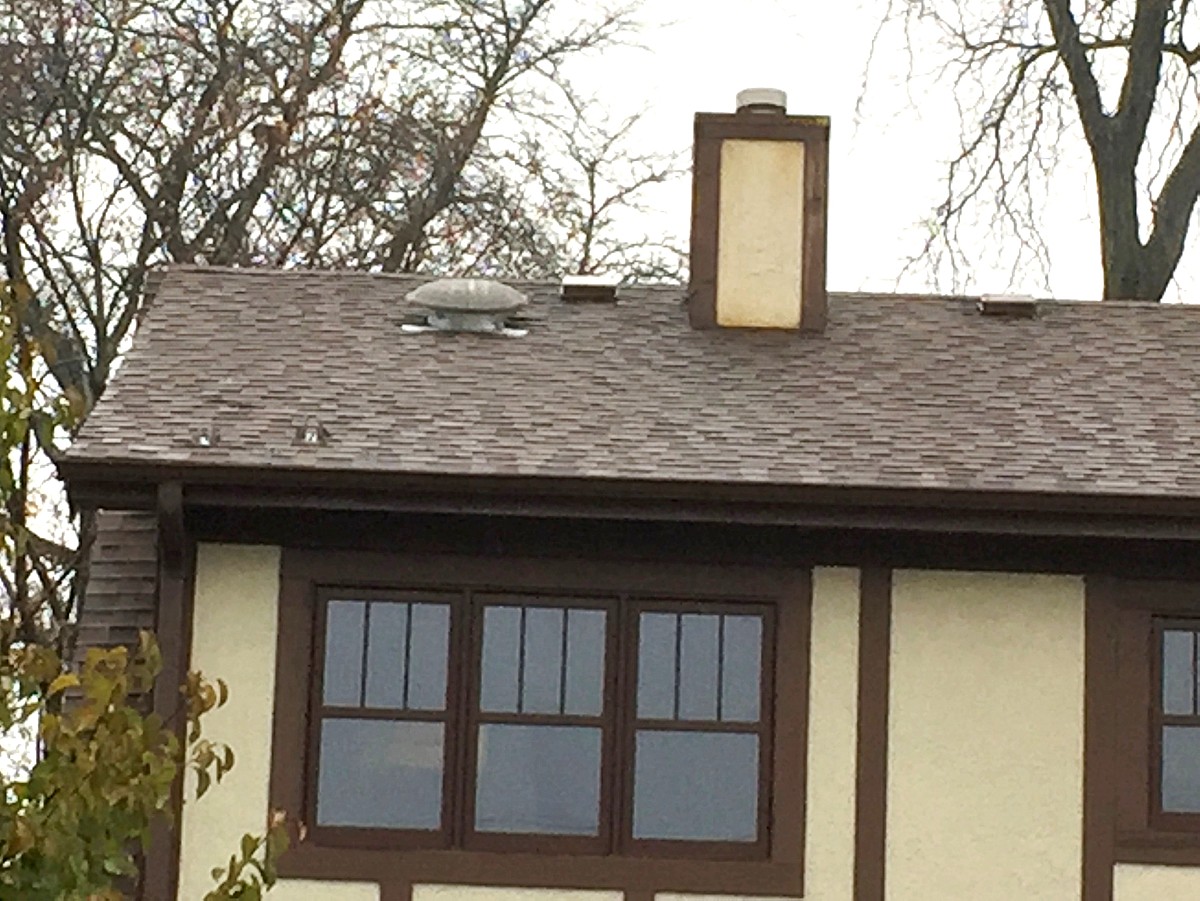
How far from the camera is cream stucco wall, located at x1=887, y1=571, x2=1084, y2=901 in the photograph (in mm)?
10422

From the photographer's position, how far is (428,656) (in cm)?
1056

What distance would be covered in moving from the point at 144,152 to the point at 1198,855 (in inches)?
557

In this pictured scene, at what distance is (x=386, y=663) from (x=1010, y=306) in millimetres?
4509

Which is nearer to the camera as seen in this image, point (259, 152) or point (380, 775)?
point (380, 775)

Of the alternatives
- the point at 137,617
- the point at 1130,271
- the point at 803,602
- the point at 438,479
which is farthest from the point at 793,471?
the point at 1130,271

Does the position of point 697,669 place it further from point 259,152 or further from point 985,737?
point 259,152

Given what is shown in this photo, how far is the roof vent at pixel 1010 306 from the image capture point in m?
13.2

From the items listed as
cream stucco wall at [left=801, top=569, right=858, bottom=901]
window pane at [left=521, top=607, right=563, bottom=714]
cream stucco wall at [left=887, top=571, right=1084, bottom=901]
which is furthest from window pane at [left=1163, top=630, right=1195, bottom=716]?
window pane at [left=521, top=607, right=563, bottom=714]

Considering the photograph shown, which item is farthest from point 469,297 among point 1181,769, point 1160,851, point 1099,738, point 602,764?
point 1160,851

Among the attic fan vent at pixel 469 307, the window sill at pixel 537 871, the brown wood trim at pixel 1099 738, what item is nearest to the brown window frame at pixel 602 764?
the window sill at pixel 537 871

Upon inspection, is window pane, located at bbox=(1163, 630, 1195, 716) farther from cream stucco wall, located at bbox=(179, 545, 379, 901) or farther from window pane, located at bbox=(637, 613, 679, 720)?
cream stucco wall, located at bbox=(179, 545, 379, 901)

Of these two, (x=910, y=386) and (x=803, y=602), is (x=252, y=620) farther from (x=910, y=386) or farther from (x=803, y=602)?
(x=910, y=386)

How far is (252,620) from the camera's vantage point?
10.5 m

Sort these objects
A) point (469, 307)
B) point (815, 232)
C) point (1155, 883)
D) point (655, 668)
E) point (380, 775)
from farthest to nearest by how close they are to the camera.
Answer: point (815, 232)
point (469, 307)
point (655, 668)
point (380, 775)
point (1155, 883)
